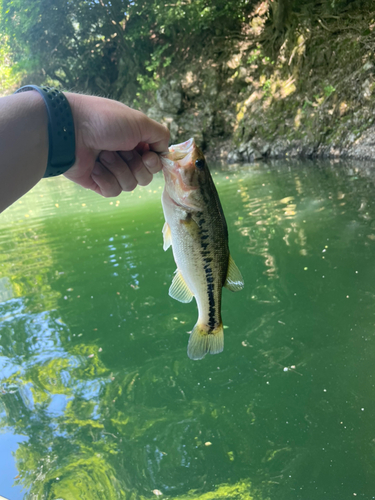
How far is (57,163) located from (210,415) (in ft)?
8.74

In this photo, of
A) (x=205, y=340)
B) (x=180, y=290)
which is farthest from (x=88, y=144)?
(x=205, y=340)

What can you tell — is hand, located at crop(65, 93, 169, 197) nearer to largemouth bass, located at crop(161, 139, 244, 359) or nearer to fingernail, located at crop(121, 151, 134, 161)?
fingernail, located at crop(121, 151, 134, 161)

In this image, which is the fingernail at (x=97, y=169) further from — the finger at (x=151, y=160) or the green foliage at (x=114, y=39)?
the green foliage at (x=114, y=39)

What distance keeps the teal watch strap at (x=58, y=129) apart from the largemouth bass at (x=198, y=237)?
508 millimetres

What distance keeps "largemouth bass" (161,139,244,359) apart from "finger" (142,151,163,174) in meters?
0.03

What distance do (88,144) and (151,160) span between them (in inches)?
13.1

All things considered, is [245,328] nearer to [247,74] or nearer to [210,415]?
[210,415]

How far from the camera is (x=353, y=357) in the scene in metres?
3.92

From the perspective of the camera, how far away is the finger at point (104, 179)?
2.24 m

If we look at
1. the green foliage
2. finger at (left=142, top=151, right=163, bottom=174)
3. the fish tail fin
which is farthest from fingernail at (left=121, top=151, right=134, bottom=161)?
the green foliage

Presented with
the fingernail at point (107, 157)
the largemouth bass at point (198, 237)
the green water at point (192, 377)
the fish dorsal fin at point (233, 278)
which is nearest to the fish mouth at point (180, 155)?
the largemouth bass at point (198, 237)

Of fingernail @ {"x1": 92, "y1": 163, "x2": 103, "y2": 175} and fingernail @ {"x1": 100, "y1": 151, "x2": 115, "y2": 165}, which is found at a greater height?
fingernail @ {"x1": 100, "y1": 151, "x2": 115, "y2": 165}

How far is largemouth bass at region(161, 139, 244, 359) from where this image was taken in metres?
2.01

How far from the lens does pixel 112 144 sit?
77.2 inches
